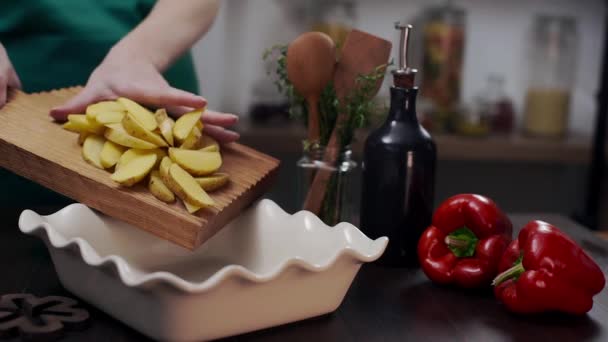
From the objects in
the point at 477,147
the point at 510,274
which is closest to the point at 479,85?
the point at 477,147

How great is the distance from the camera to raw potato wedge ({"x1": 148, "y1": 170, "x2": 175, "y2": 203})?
85 cm

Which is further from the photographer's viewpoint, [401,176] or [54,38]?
[54,38]

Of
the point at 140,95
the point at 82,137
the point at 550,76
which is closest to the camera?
the point at 82,137

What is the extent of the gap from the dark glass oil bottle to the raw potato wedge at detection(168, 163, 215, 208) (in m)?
0.23

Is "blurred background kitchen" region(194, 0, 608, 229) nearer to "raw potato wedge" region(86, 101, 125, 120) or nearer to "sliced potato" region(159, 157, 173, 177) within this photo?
"raw potato wedge" region(86, 101, 125, 120)

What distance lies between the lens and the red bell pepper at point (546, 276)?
0.84 metres

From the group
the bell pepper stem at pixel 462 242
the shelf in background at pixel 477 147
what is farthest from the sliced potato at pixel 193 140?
the shelf in background at pixel 477 147

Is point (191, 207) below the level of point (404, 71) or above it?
below

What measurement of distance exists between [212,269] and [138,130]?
188 mm

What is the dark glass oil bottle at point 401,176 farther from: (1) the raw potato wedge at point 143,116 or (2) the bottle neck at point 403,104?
(1) the raw potato wedge at point 143,116

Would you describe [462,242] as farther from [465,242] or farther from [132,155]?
[132,155]

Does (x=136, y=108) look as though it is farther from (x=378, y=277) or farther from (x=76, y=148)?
(x=378, y=277)

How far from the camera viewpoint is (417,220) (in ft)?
3.29

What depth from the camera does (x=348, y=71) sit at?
104cm
